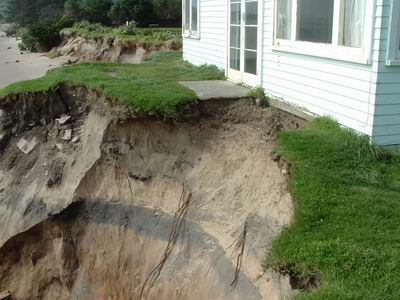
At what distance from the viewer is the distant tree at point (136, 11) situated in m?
36.8

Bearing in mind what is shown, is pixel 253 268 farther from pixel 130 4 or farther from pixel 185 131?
pixel 130 4

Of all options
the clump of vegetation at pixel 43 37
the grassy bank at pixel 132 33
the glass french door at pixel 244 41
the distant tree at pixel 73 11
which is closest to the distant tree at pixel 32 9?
the distant tree at pixel 73 11

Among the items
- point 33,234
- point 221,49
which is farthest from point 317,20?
point 33,234

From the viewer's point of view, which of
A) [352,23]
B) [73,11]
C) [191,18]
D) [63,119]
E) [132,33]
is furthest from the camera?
[73,11]

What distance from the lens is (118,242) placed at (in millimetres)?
7613

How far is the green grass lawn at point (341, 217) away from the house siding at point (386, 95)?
243 millimetres

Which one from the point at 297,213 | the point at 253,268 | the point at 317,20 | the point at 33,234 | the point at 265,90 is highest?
the point at 317,20

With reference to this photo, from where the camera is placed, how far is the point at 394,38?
5.79 m

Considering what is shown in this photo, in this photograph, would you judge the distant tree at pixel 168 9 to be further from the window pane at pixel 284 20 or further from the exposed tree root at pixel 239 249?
the exposed tree root at pixel 239 249

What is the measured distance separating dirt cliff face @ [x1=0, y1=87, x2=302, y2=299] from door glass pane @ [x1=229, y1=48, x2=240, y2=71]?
81.7 inches

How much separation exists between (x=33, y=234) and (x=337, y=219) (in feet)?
17.5

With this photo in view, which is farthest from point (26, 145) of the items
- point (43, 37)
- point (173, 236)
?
point (43, 37)

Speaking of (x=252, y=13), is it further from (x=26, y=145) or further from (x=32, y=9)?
(x=32, y=9)

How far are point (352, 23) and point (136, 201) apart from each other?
4.01 m
